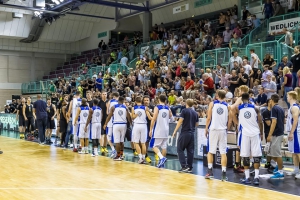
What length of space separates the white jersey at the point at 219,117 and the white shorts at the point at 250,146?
0.57 meters

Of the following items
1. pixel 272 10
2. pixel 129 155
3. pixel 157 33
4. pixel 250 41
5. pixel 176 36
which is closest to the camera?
pixel 129 155

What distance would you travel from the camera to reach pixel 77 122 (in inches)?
547

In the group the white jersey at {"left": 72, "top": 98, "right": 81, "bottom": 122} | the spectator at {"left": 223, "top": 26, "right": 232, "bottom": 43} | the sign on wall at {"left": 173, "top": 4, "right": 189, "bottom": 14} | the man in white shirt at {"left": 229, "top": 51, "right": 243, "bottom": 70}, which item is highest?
the sign on wall at {"left": 173, "top": 4, "right": 189, "bottom": 14}

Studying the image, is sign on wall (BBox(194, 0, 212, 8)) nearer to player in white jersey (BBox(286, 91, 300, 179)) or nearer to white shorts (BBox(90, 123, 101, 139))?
white shorts (BBox(90, 123, 101, 139))

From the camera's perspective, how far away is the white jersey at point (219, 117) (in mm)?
9031

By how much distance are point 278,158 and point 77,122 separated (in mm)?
6914

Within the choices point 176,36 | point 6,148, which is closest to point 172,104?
point 6,148

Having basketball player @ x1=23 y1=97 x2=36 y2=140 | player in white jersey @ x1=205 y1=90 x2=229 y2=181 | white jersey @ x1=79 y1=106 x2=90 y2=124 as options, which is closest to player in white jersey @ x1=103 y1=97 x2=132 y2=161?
white jersey @ x1=79 y1=106 x2=90 y2=124

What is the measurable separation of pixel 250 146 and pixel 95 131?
5.77 m

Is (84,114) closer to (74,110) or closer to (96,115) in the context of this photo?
(96,115)

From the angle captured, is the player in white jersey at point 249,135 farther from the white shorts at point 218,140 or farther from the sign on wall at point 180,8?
the sign on wall at point 180,8

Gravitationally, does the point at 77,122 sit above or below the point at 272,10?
below

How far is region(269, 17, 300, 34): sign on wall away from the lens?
1745 centimetres

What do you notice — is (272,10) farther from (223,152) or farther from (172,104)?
(223,152)
